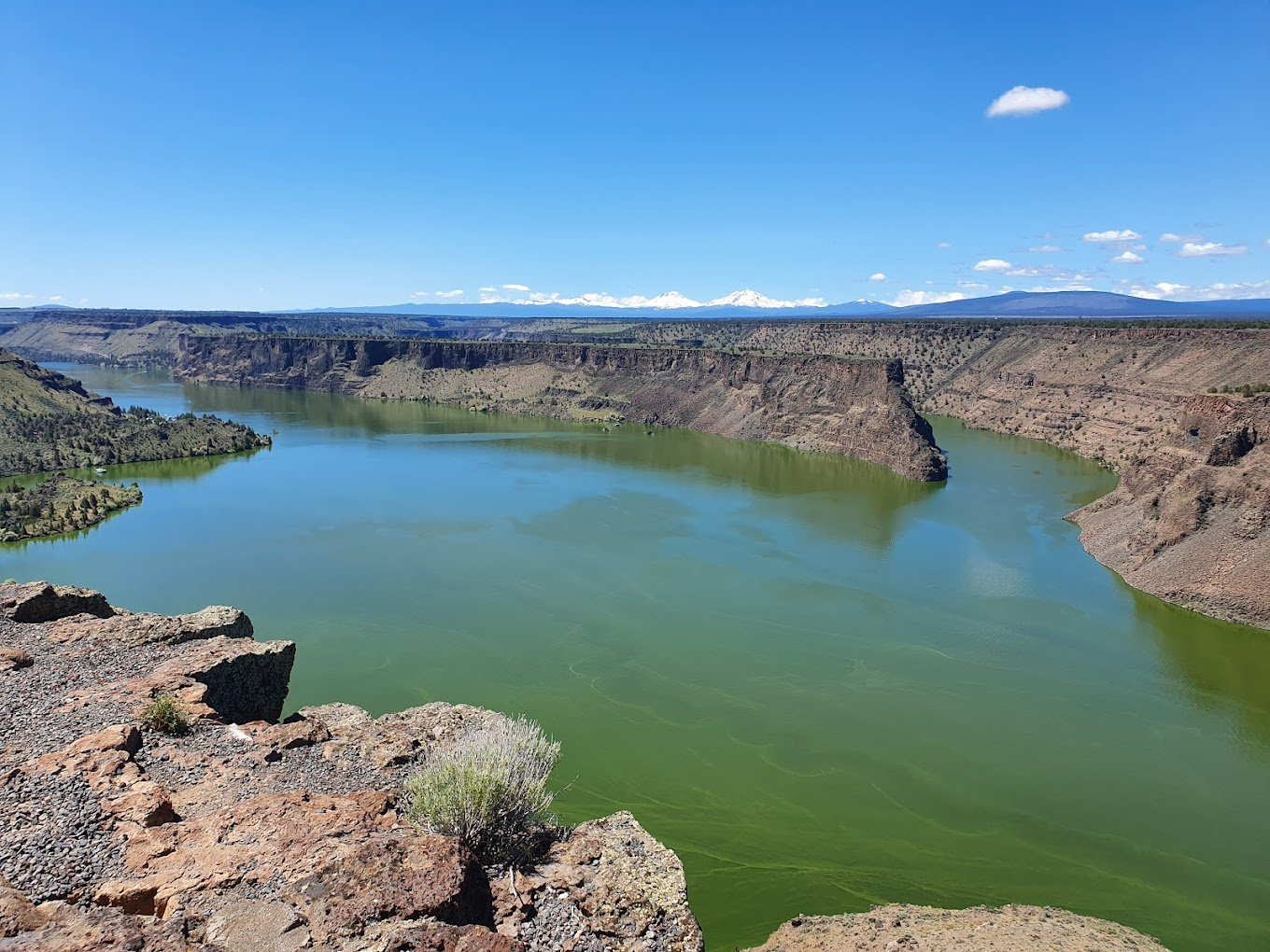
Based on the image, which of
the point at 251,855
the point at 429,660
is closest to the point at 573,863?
the point at 251,855

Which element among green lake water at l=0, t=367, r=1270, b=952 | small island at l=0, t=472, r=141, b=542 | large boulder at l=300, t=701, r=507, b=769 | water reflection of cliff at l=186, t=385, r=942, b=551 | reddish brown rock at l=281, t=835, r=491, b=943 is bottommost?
green lake water at l=0, t=367, r=1270, b=952

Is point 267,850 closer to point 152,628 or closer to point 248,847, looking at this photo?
point 248,847

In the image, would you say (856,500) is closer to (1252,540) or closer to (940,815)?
(1252,540)

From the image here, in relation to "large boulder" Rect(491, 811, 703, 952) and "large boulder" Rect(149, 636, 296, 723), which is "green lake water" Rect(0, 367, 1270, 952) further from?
"large boulder" Rect(149, 636, 296, 723)

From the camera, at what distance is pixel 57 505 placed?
47.7 meters

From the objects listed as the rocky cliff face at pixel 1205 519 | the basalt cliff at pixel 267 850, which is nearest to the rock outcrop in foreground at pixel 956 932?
the basalt cliff at pixel 267 850

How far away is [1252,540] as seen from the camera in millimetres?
32812

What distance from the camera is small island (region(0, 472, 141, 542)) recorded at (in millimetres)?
43750

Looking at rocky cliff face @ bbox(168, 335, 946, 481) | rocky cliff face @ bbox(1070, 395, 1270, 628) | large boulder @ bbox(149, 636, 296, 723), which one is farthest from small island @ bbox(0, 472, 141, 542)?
rocky cliff face @ bbox(1070, 395, 1270, 628)

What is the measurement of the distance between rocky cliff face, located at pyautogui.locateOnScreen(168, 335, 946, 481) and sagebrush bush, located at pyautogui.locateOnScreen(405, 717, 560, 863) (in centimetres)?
5349

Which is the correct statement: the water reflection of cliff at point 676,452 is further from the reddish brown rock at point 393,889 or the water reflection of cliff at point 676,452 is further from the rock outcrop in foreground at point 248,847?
the reddish brown rock at point 393,889

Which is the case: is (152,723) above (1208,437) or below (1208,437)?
below

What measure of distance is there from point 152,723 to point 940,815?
1749cm

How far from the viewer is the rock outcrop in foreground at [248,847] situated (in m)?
8.34
